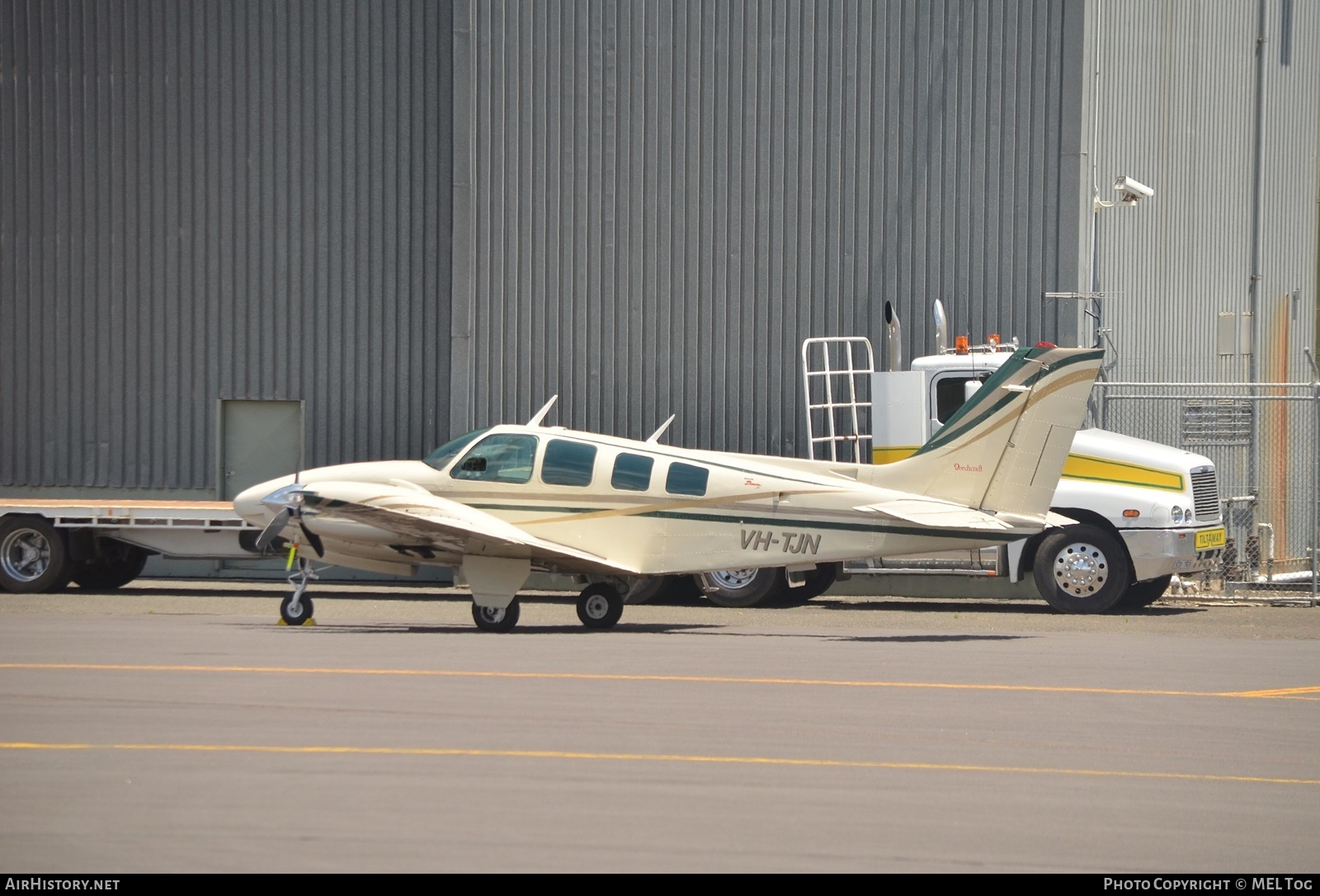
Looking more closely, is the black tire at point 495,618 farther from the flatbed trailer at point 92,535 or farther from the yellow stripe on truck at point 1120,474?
the yellow stripe on truck at point 1120,474

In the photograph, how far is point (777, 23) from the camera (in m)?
22.8

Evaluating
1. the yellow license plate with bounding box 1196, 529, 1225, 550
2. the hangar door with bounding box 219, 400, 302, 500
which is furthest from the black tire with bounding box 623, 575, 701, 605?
the hangar door with bounding box 219, 400, 302, 500

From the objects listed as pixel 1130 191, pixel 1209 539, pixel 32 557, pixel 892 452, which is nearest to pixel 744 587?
pixel 892 452

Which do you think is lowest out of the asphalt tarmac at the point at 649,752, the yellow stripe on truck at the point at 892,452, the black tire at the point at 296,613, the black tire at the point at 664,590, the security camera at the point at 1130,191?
the black tire at the point at 664,590

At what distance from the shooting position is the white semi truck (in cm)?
1825

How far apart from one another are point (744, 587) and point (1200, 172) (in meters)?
11.3

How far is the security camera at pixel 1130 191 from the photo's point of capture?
69.4 feet

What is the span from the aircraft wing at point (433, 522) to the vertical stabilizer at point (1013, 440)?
323 cm

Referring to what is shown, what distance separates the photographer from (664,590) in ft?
67.3

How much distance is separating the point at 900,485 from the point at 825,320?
7.52 metres

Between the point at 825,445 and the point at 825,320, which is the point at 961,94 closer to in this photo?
the point at 825,320

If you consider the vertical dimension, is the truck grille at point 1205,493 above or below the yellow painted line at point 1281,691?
above

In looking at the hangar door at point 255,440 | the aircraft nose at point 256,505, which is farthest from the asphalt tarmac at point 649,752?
the hangar door at point 255,440

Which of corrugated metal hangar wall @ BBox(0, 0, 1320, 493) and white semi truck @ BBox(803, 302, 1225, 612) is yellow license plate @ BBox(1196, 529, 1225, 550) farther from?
corrugated metal hangar wall @ BBox(0, 0, 1320, 493)
